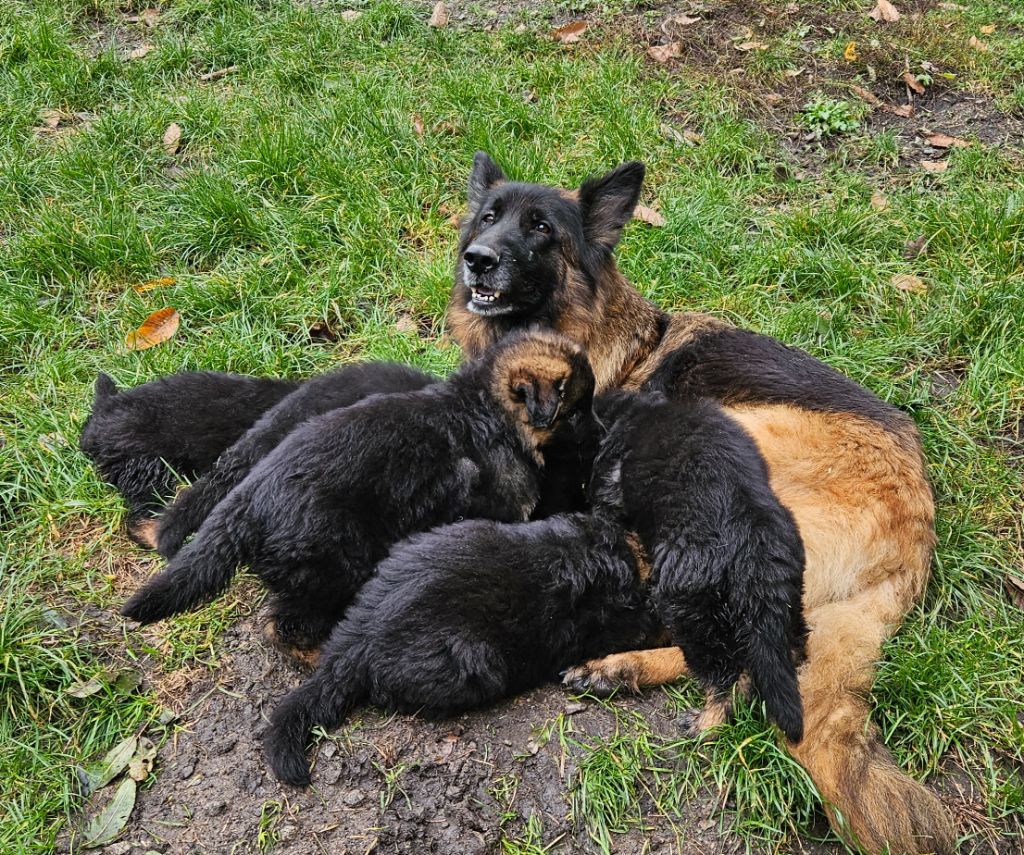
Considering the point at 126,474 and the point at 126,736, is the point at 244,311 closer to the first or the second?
the point at 126,474

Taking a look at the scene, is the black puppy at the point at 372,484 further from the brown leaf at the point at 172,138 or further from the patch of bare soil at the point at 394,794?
the brown leaf at the point at 172,138

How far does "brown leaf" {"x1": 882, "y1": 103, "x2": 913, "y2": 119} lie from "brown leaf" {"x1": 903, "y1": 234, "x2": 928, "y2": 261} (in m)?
1.73

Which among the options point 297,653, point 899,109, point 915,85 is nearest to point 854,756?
point 297,653

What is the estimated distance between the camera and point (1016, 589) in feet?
13.3

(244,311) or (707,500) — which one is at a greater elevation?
(707,500)

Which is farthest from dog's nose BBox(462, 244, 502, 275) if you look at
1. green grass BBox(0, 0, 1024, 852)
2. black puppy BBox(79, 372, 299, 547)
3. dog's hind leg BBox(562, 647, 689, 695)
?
dog's hind leg BBox(562, 647, 689, 695)

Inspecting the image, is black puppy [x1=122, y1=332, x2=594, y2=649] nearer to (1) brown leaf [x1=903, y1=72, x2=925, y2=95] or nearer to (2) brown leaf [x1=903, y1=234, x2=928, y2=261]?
(2) brown leaf [x1=903, y1=234, x2=928, y2=261]

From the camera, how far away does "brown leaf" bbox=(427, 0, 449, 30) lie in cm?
772

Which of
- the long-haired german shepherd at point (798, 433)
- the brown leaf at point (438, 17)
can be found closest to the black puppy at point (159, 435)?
the long-haired german shepherd at point (798, 433)

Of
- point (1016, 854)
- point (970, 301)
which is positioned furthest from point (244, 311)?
point (1016, 854)

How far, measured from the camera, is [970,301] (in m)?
5.21

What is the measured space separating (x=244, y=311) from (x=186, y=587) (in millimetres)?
2642

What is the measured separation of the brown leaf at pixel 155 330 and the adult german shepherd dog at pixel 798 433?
1807 millimetres

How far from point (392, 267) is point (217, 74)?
291cm
